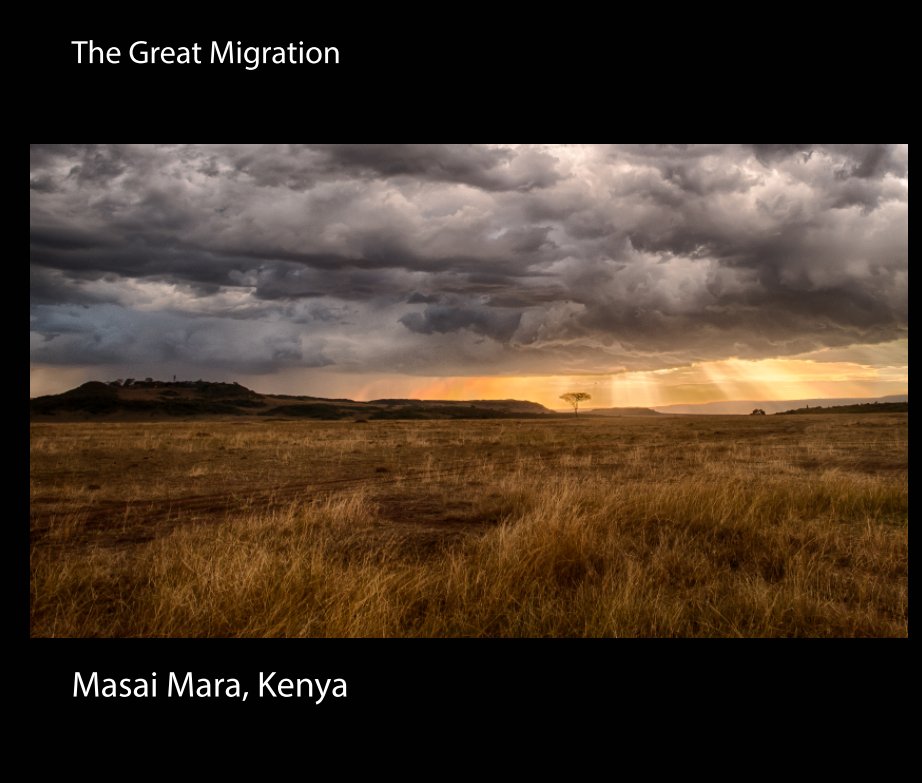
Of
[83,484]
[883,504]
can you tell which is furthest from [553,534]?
[83,484]

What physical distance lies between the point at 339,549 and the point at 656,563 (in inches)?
159

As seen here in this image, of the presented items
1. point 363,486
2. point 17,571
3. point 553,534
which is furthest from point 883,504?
point 17,571

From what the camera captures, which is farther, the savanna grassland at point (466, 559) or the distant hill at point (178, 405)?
the distant hill at point (178, 405)

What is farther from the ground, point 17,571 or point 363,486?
point 17,571

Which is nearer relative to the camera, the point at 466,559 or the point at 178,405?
the point at 466,559

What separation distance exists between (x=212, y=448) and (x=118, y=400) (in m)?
122

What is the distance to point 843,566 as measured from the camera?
6.73 metres

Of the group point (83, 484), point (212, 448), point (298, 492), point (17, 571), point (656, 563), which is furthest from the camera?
point (212, 448)

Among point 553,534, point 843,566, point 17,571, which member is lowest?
point 843,566

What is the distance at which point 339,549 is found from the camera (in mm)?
7488

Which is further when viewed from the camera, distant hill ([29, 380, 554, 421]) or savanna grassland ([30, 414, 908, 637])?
distant hill ([29, 380, 554, 421])
